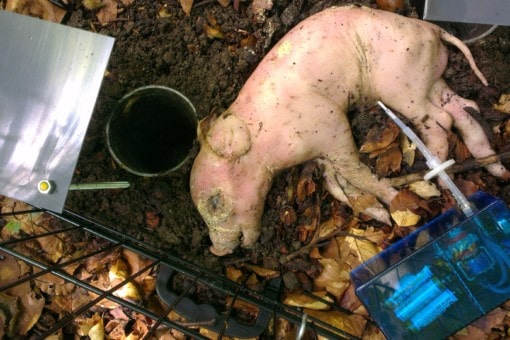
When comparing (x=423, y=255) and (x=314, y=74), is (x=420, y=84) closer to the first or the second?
(x=314, y=74)

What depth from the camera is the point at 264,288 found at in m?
1.59

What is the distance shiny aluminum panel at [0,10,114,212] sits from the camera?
1.11 meters

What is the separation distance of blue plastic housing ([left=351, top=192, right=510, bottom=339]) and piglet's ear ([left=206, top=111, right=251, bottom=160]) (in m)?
0.58

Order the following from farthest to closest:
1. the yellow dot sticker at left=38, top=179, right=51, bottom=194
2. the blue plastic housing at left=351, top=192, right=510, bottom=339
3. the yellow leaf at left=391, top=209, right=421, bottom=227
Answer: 1. the yellow leaf at left=391, top=209, right=421, bottom=227
2. the blue plastic housing at left=351, top=192, right=510, bottom=339
3. the yellow dot sticker at left=38, top=179, right=51, bottom=194

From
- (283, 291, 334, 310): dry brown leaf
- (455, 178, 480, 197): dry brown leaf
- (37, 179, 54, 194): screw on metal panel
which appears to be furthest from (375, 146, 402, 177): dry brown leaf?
(37, 179, 54, 194): screw on metal panel

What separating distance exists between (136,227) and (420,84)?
1219 mm

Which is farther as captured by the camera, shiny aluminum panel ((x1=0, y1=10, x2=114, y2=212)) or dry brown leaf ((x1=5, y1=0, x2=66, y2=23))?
dry brown leaf ((x1=5, y1=0, x2=66, y2=23))

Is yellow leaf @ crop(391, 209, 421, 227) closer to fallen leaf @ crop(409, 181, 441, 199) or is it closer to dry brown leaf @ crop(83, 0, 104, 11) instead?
fallen leaf @ crop(409, 181, 441, 199)

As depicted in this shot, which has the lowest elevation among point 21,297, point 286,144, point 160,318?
point 21,297

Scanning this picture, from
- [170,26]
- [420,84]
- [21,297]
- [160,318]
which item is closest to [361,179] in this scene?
[420,84]

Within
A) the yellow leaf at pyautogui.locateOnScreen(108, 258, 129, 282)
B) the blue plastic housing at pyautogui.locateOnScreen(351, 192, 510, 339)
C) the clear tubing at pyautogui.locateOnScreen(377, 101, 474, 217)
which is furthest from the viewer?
the yellow leaf at pyautogui.locateOnScreen(108, 258, 129, 282)

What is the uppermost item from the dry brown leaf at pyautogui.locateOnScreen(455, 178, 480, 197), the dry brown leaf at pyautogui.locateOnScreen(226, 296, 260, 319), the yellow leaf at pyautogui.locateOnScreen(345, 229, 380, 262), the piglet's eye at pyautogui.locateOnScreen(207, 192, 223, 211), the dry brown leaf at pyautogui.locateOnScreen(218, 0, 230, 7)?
the dry brown leaf at pyautogui.locateOnScreen(218, 0, 230, 7)

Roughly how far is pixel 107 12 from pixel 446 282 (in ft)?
5.49

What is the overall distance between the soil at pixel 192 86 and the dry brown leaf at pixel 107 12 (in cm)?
3
